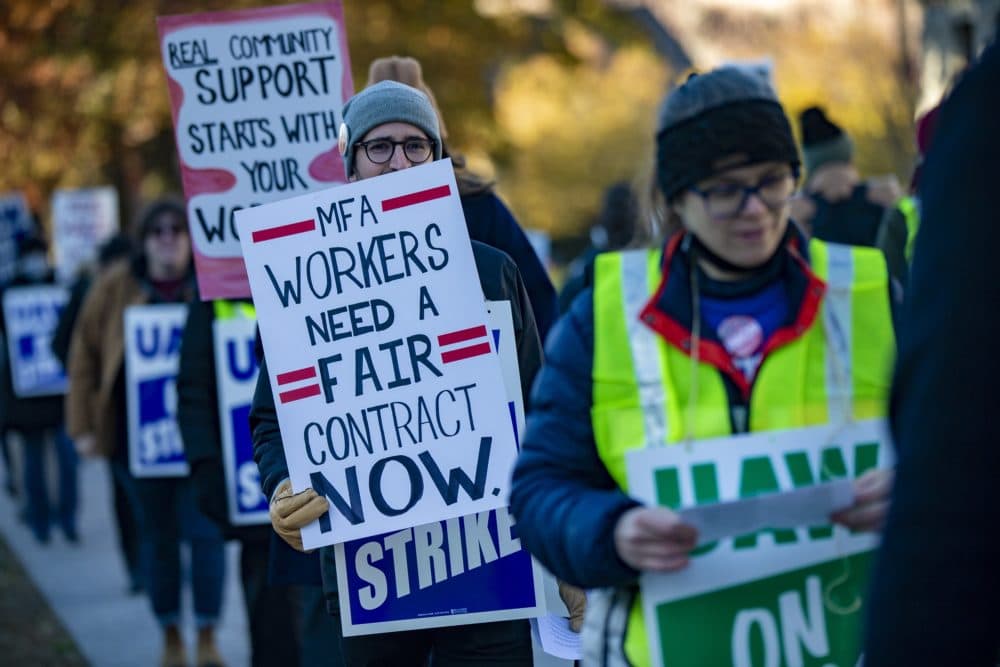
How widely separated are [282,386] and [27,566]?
Answer: 24.3 ft

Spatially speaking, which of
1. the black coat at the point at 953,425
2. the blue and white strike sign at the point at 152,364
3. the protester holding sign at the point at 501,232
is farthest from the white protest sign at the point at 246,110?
the black coat at the point at 953,425

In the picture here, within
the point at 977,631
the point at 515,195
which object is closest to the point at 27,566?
the point at 977,631

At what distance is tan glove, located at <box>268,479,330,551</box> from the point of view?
3.98m

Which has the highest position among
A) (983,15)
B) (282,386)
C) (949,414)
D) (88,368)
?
(983,15)

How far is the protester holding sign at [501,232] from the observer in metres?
4.84

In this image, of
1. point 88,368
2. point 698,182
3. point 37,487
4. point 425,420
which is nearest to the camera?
point 698,182

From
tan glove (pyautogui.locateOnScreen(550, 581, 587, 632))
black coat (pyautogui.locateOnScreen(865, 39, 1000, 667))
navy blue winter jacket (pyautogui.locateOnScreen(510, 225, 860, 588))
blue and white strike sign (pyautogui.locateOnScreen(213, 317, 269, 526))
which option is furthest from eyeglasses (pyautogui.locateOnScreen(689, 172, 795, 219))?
blue and white strike sign (pyautogui.locateOnScreen(213, 317, 269, 526))

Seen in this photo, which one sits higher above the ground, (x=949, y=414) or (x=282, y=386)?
(x=282, y=386)

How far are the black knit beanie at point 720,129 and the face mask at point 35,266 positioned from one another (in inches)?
432

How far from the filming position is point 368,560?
13.6 feet

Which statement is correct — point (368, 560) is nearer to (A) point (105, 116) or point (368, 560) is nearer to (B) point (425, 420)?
(B) point (425, 420)

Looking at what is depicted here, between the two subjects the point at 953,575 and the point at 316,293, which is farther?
the point at 316,293

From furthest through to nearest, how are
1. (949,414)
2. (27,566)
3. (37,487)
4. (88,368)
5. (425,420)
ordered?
(37,487) → (27,566) → (88,368) → (425,420) → (949,414)

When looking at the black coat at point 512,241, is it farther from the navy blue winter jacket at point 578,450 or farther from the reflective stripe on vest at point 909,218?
the navy blue winter jacket at point 578,450
